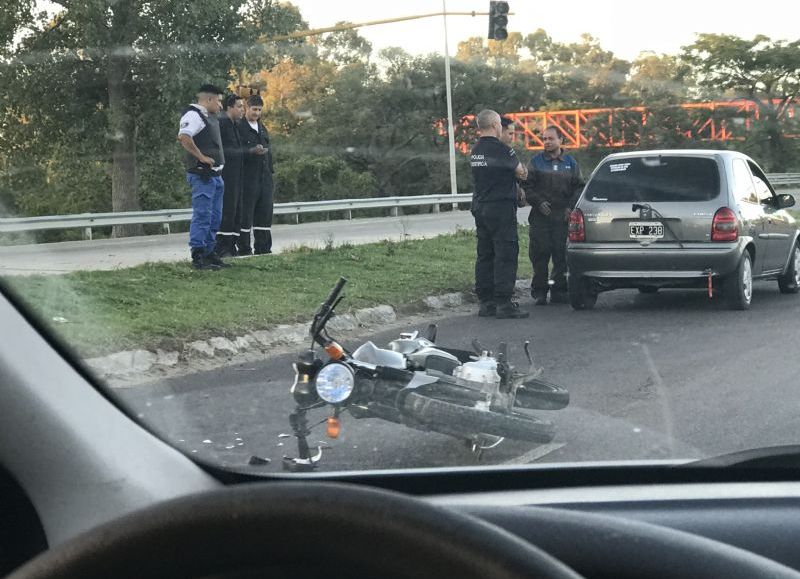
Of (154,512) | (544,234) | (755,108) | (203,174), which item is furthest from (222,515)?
(544,234)

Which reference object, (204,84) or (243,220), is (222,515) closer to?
(204,84)

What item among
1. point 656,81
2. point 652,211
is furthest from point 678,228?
point 656,81

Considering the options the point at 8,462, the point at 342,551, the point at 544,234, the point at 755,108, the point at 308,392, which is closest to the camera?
the point at 342,551

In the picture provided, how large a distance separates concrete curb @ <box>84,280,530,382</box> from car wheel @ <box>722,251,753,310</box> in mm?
1475

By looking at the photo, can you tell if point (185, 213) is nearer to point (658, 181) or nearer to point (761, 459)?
point (761, 459)

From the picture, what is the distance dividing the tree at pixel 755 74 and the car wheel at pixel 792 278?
10.3ft

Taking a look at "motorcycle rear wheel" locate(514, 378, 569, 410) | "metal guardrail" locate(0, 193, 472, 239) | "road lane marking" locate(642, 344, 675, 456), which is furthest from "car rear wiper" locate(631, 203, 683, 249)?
"motorcycle rear wheel" locate(514, 378, 569, 410)

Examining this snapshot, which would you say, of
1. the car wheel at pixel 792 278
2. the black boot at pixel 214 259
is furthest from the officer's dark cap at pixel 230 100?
the car wheel at pixel 792 278

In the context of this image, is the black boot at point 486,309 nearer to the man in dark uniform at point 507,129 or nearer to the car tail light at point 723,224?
the man in dark uniform at point 507,129

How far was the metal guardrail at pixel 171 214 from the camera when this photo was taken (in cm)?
239

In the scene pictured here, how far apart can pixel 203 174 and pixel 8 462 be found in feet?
5.95

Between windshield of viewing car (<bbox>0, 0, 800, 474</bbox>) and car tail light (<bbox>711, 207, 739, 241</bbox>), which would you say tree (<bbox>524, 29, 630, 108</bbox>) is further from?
car tail light (<bbox>711, 207, 739, 241</bbox>)

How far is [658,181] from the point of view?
506 centimetres

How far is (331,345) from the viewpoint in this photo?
2830 millimetres
